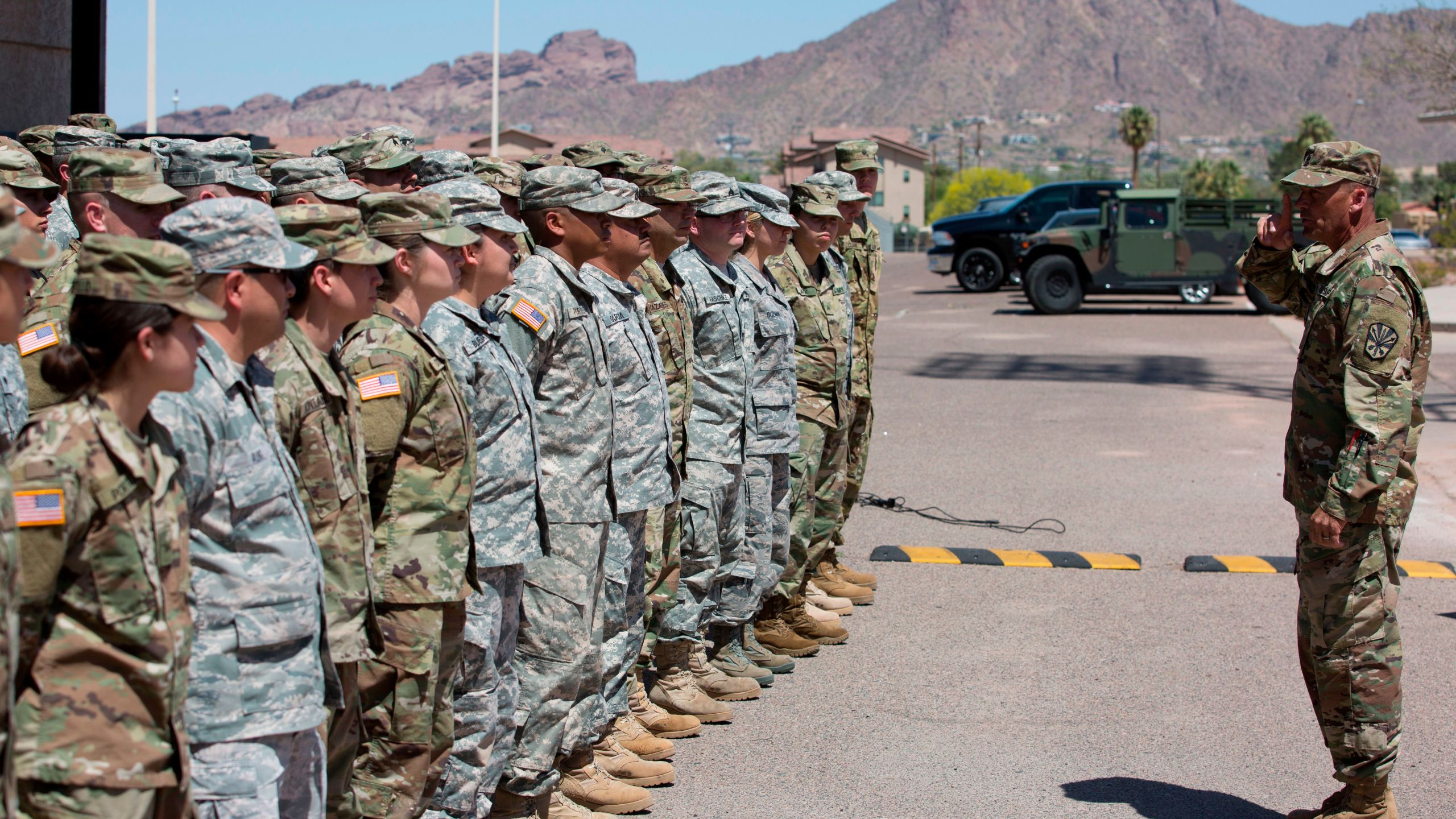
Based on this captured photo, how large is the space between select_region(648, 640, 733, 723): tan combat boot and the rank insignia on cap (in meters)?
2.59

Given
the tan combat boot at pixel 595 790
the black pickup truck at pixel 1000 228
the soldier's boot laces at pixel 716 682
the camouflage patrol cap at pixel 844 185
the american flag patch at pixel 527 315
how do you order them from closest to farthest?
the american flag patch at pixel 527 315 → the tan combat boot at pixel 595 790 → the soldier's boot laces at pixel 716 682 → the camouflage patrol cap at pixel 844 185 → the black pickup truck at pixel 1000 228

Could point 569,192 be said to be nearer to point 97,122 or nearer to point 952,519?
point 97,122

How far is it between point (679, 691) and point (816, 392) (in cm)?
176

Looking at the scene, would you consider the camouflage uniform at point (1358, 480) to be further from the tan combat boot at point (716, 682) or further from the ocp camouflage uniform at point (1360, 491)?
the tan combat boot at point (716, 682)

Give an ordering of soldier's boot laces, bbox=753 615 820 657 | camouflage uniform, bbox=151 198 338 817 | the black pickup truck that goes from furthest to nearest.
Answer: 1. the black pickup truck
2. soldier's boot laces, bbox=753 615 820 657
3. camouflage uniform, bbox=151 198 338 817

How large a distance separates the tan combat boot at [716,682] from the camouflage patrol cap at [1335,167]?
274cm

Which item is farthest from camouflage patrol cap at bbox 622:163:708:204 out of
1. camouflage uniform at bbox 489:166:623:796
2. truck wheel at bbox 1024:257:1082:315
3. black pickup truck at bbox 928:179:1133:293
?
black pickup truck at bbox 928:179:1133:293

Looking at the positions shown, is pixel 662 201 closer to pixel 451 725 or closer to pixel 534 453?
pixel 534 453

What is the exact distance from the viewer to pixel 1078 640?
640 centimetres

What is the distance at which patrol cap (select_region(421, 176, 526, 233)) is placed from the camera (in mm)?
3844

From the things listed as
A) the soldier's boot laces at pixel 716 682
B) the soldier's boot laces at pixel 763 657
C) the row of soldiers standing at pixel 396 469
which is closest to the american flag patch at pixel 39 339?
the row of soldiers standing at pixel 396 469

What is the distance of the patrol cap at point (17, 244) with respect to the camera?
1.96 m

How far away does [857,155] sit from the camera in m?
8.27

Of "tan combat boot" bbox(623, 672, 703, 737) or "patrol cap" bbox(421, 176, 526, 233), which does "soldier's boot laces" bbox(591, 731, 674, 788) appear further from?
"patrol cap" bbox(421, 176, 526, 233)
